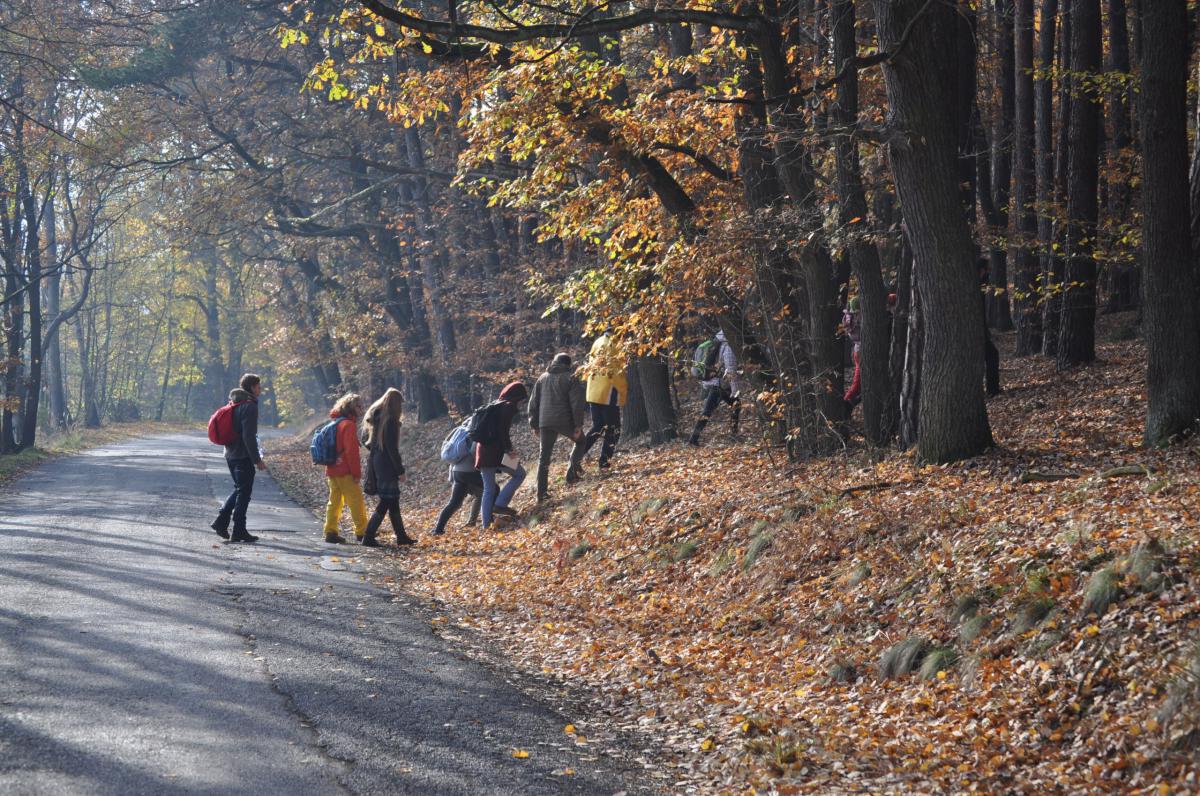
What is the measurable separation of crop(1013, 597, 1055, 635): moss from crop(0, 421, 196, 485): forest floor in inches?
839

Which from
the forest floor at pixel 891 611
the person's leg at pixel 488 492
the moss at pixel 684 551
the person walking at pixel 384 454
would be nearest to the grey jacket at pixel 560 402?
the person's leg at pixel 488 492

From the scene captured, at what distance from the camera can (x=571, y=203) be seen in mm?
14609

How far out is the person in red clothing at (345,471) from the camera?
1459 centimetres

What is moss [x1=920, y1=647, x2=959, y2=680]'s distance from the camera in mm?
6871

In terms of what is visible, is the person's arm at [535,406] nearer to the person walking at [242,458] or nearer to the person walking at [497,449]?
the person walking at [497,449]

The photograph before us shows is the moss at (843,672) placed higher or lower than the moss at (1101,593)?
lower

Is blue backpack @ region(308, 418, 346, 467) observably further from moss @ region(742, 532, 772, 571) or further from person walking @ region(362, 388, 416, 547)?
moss @ region(742, 532, 772, 571)

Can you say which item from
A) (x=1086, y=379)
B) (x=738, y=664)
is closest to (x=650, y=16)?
(x=738, y=664)

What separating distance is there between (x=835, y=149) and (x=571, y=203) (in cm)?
352

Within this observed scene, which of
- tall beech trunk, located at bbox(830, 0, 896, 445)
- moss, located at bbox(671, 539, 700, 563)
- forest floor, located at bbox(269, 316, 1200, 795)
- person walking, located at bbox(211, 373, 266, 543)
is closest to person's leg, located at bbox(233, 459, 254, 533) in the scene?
person walking, located at bbox(211, 373, 266, 543)

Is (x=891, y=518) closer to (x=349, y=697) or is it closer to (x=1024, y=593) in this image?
(x=1024, y=593)

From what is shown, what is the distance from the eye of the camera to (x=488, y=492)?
1590 cm

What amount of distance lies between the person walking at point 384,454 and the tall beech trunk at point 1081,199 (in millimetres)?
9293

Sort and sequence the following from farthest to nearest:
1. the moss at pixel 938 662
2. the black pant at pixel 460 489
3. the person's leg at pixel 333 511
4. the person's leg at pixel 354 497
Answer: the black pant at pixel 460 489
the person's leg at pixel 333 511
the person's leg at pixel 354 497
the moss at pixel 938 662
